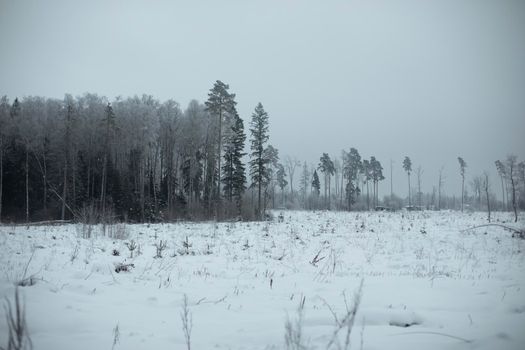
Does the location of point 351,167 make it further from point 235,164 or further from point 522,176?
point 235,164

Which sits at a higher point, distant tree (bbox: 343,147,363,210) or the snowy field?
distant tree (bbox: 343,147,363,210)

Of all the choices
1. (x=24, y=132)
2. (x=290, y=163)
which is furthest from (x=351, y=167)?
(x=24, y=132)

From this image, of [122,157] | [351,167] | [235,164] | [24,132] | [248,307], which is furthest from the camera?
[351,167]

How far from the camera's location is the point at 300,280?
5617 mm

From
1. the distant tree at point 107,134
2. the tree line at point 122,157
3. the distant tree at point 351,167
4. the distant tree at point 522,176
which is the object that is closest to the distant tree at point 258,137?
the tree line at point 122,157

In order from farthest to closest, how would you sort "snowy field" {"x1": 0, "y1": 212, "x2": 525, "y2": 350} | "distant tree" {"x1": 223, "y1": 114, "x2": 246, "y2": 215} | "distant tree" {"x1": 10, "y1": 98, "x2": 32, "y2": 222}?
"distant tree" {"x1": 223, "y1": 114, "x2": 246, "y2": 215}
"distant tree" {"x1": 10, "y1": 98, "x2": 32, "y2": 222}
"snowy field" {"x1": 0, "y1": 212, "x2": 525, "y2": 350}

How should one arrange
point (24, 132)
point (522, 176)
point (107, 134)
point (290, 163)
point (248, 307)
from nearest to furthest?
point (248, 307)
point (24, 132)
point (107, 134)
point (522, 176)
point (290, 163)

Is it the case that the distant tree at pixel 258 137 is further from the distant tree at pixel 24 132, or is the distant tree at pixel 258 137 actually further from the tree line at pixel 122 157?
the distant tree at pixel 24 132

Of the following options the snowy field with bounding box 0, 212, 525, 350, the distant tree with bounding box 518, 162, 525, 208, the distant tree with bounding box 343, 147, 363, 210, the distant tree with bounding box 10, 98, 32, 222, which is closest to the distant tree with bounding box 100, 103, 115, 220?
the distant tree with bounding box 10, 98, 32, 222

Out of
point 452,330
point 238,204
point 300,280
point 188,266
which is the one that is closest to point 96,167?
point 238,204

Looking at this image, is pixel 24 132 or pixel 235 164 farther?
pixel 235 164

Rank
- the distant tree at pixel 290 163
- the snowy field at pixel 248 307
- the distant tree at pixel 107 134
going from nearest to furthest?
1. the snowy field at pixel 248 307
2. the distant tree at pixel 107 134
3. the distant tree at pixel 290 163

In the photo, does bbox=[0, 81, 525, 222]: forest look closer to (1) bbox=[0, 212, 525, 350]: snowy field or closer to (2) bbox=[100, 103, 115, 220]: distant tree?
(2) bbox=[100, 103, 115, 220]: distant tree

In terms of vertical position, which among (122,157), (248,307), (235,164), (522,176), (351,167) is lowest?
(248,307)
